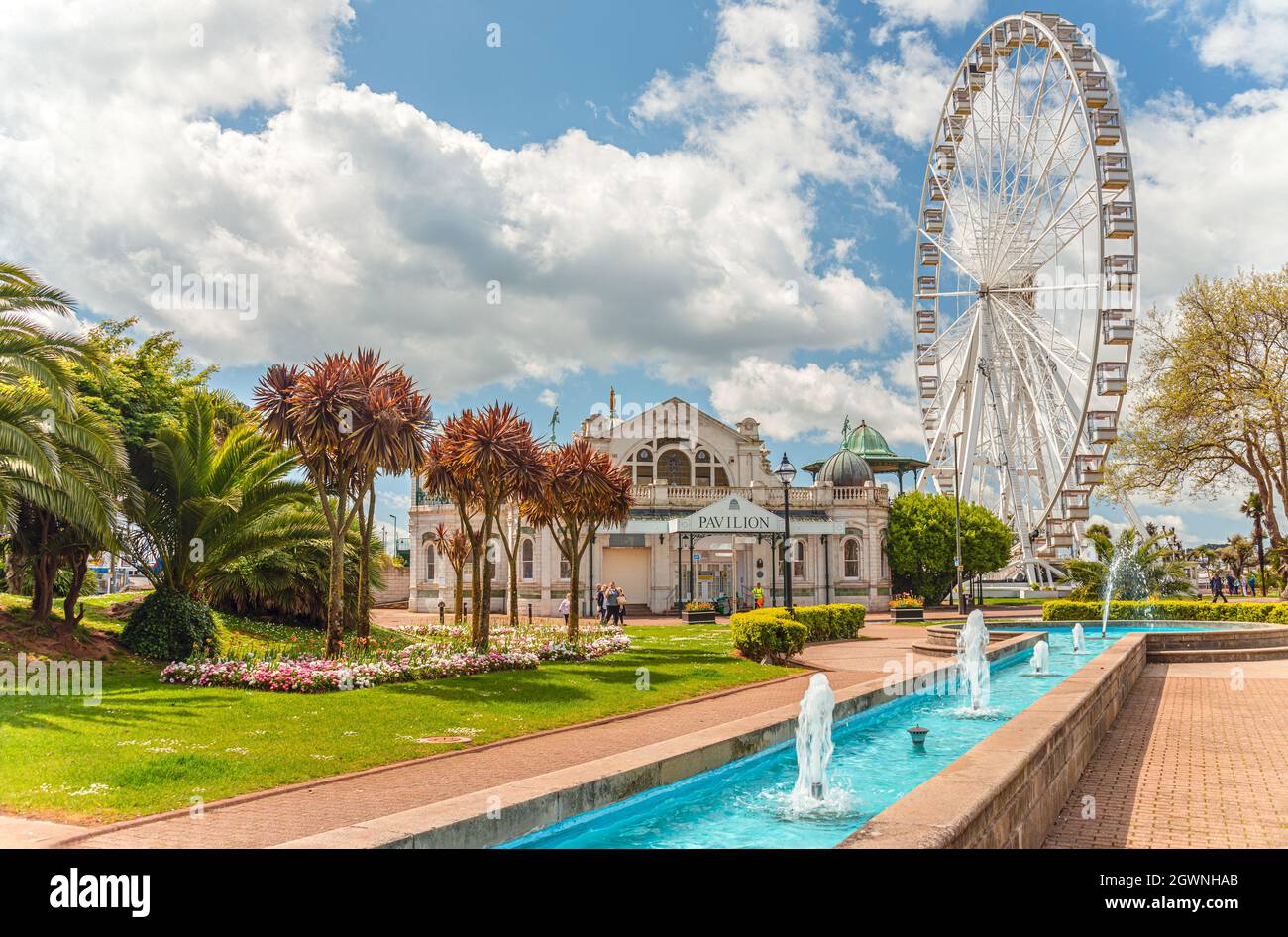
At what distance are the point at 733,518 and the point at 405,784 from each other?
95.6 ft

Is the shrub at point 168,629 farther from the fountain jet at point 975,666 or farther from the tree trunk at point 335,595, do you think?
the fountain jet at point 975,666

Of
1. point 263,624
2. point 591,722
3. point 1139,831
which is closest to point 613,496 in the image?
point 263,624

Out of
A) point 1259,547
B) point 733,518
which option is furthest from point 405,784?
point 1259,547

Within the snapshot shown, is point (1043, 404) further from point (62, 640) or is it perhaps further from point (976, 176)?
point (62, 640)

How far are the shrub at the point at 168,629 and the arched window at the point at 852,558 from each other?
132 ft

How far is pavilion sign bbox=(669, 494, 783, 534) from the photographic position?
38344mm

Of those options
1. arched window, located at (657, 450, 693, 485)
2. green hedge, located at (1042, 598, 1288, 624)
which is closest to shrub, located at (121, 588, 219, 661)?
green hedge, located at (1042, 598, 1288, 624)

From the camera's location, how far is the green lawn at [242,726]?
382 inches

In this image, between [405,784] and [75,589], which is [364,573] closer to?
[75,589]

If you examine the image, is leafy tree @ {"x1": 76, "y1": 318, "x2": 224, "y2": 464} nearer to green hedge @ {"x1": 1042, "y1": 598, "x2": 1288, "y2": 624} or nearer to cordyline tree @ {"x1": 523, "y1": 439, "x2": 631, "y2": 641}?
cordyline tree @ {"x1": 523, "y1": 439, "x2": 631, "y2": 641}

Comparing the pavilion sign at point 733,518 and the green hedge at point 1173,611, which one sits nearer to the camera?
the green hedge at point 1173,611

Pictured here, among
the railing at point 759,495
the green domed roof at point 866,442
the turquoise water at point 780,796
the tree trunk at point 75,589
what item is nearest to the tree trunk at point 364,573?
the tree trunk at point 75,589

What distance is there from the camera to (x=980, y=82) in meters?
46.1
